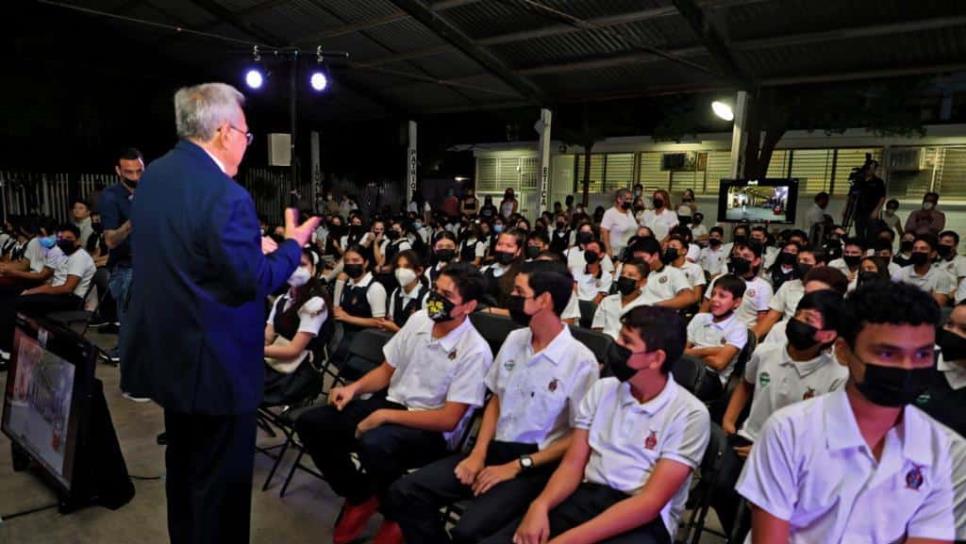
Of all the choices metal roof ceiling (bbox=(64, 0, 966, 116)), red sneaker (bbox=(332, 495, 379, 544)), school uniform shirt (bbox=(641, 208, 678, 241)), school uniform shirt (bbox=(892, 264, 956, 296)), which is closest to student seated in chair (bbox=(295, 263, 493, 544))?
red sneaker (bbox=(332, 495, 379, 544))

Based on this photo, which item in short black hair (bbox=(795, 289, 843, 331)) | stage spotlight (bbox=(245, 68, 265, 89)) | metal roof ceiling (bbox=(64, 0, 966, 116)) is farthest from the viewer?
stage spotlight (bbox=(245, 68, 265, 89))

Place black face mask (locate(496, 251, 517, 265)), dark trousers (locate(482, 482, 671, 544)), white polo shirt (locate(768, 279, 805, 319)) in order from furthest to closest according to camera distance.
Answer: black face mask (locate(496, 251, 517, 265)), white polo shirt (locate(768, 279, 805, 319)), dark trousers (locate(482, 482, 671, 544))

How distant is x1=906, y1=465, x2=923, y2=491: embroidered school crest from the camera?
1.54 metres

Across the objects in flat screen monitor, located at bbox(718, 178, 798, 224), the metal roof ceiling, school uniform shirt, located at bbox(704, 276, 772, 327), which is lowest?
school uniform shirt, located at bbox(704, 276, 772, 327)

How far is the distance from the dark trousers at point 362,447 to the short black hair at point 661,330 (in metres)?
1.21

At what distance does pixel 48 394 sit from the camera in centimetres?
313

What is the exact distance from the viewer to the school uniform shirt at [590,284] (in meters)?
5.94

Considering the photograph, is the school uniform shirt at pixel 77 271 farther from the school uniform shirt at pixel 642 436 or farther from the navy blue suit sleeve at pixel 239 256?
the school uniform shirt at pixel 642 436

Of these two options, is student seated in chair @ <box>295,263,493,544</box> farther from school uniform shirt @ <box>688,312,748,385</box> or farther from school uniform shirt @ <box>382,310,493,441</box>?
school uniform shirt @ <box>688,312,748,385</box>

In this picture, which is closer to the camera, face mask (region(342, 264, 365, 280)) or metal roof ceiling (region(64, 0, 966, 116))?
face mask (region(342, 264, 365, 280))

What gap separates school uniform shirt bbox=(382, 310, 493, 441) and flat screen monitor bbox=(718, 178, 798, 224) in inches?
295

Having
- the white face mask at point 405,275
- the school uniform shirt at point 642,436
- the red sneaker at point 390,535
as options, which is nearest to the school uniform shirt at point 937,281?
the white face mask at point 405,275

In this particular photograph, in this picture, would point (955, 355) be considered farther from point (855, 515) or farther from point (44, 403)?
point (44, 403)

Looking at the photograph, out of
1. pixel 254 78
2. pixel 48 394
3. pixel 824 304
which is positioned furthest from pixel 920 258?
pixel 254 78
